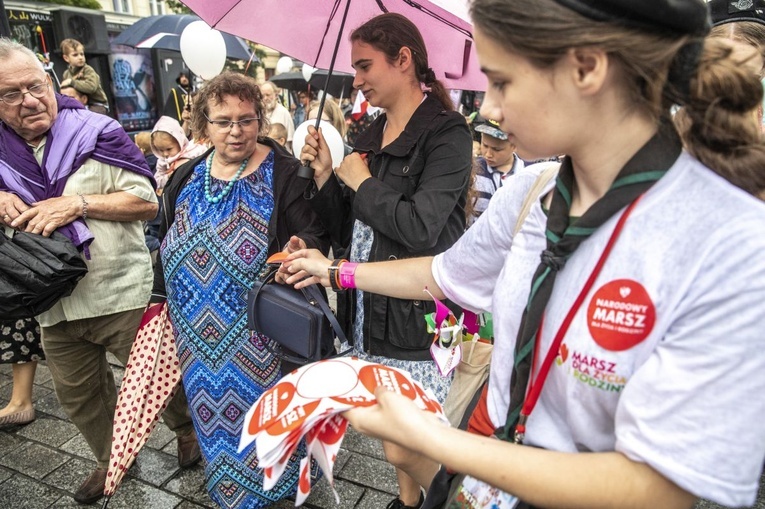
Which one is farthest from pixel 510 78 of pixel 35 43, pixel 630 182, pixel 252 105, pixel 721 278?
pixel 35 43

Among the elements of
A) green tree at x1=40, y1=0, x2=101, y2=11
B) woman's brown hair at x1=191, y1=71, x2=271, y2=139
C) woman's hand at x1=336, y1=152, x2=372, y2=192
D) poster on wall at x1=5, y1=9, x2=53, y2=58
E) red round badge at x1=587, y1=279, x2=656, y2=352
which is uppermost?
green tree at x1=40, y1=0, x2=101, y2=11

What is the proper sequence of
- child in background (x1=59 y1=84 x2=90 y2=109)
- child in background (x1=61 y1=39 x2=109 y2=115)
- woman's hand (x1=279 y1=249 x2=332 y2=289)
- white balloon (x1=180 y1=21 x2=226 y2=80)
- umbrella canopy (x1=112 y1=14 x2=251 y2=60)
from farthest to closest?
umbrella canopy (x1=112 y1=14 x2=251 y2=60), child in background (x1=61 y1=39 x2=109 y2=115), child in background (x1=59 y1=84 x2=90 y2=109), white balloon (x1=180 y1=21 x2=226 y2=80), woman's hand (x1=279 y1=249 x2=332 y2=289)

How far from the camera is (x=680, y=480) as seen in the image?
773 millimetres

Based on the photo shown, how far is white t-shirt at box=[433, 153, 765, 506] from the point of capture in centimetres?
76

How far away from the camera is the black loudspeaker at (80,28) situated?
12680 millimetres

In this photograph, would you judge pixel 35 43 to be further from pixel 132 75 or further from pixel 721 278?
pixel 721 278

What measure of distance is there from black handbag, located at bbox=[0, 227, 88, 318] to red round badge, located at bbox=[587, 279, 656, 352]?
2.18m

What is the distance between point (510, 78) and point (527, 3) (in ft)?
0.39

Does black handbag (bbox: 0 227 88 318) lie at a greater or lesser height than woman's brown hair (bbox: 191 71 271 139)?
lesser

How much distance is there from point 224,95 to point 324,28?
0.75 metres

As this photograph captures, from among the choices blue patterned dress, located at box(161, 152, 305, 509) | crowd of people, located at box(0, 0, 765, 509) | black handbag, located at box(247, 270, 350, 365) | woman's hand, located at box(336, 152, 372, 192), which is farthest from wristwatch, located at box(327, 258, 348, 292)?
blue patterned dress, located at box(161, 152, 305, 509)

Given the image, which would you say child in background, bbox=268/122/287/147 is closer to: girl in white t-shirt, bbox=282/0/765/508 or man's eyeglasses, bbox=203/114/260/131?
man's eyeglasses, bbox=203/114/260/131

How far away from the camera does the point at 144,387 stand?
8.23 feet

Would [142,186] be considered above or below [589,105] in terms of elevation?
below
